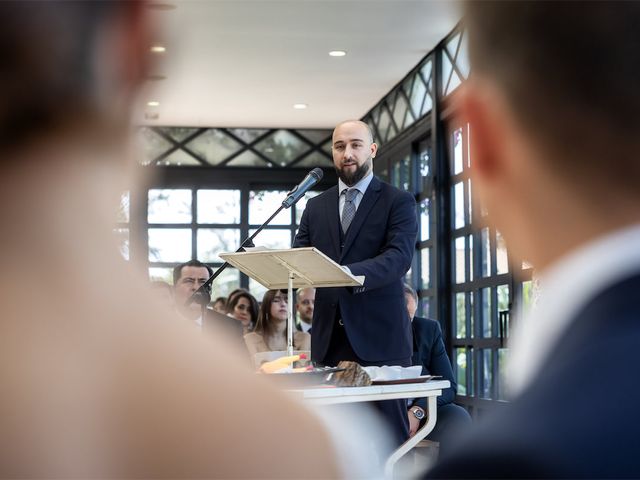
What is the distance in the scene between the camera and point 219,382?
0.44 meters

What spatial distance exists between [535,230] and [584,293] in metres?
0.08

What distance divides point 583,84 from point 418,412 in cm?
476

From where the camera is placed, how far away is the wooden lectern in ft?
10.7

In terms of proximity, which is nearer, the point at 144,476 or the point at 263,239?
the point at 144,476

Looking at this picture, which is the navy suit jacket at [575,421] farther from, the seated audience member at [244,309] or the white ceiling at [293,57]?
the seated audience member at [244,309]

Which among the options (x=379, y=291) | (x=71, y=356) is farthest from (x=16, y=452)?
(x=379, y=291)

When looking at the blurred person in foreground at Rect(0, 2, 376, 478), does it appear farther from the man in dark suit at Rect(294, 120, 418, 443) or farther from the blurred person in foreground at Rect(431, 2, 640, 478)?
the man in dark suit at Rect(294, 120, 418, 443)

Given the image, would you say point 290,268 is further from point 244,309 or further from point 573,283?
point 244,309

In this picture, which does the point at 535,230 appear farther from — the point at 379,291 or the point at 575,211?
the point at 379,291

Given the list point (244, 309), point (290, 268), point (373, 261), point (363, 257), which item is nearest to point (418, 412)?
point (363, 257)

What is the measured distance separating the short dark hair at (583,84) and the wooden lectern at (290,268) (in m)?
2.64

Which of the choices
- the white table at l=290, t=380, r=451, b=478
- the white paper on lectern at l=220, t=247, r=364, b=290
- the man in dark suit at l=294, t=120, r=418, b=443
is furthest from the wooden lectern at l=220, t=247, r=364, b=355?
the man in dark suit at l=294, t=120, r=418, b=443

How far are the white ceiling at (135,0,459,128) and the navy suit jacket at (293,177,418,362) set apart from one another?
336cm

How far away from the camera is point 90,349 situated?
435 millimetres
